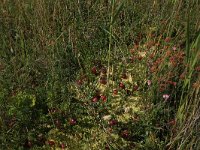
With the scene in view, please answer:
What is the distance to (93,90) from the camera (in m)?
3.06

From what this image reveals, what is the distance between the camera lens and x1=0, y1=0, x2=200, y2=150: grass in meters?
2.53

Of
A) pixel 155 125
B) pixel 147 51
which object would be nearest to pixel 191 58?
pixel 155 125

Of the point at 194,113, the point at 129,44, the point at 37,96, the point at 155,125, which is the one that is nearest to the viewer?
the point at 194,113

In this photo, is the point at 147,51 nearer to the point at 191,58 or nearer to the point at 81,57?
the point at 81,57

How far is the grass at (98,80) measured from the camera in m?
2.53

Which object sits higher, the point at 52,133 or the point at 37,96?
the point at 37,96

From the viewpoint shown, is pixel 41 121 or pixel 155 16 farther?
pixel 155 16

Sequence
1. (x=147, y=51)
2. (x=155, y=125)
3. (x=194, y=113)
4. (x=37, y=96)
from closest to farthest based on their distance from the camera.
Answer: (x=194, y=113)
(x=155, y=125)
(x=37, y=96)
(x=147, y=51)

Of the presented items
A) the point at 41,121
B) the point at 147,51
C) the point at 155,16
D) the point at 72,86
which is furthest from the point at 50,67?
the point at 155,16

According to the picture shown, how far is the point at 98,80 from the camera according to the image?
3166 millimetres

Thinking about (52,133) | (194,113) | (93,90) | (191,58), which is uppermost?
(191,58)

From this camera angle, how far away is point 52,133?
2703mm

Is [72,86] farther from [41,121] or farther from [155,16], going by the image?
[155,16]

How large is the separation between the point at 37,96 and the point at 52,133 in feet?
1.32
